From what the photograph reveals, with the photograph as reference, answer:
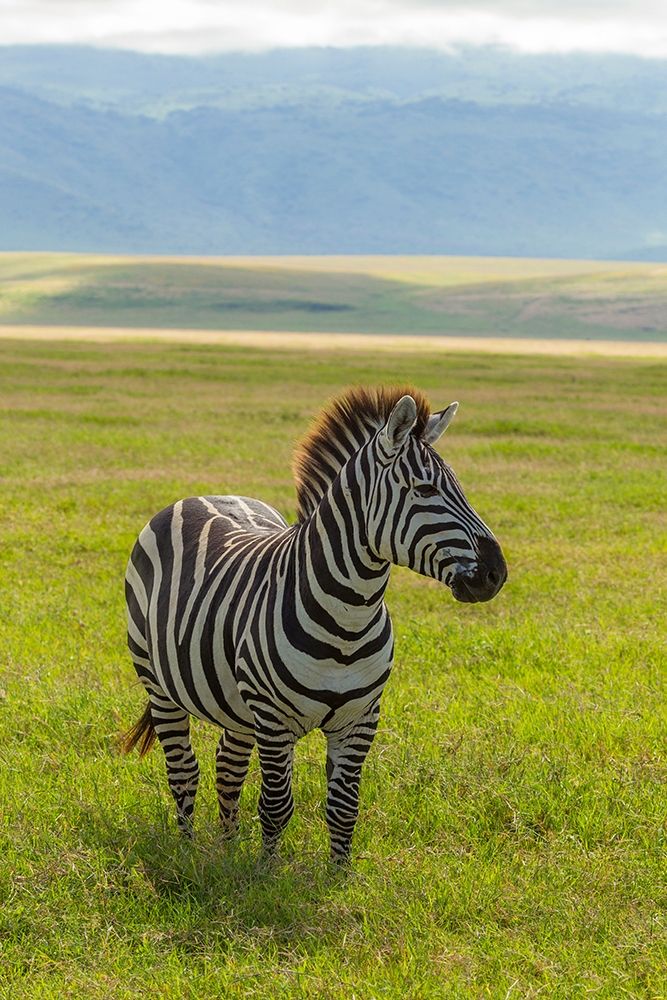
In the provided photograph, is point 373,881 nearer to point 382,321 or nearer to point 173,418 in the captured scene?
point 173,418

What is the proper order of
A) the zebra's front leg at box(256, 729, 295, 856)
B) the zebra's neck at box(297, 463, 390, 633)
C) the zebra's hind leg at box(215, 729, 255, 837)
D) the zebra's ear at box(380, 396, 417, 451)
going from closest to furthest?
the zebra's ear at box(380, 396, 417, 451), the zebra's neck at box(297, 463, 390, 633), the zebra's front leg at box(256, 729, 295, 856), the zebra's hind leg at box(215, 729, 255, 837)

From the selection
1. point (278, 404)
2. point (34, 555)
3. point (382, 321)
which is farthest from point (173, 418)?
point (382, 321)

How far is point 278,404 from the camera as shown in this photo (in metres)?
35.7

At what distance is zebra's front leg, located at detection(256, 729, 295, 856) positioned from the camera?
5754 mm

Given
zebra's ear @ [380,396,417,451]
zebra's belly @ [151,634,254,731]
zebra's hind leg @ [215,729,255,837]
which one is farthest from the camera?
zebra's hind leg @ [215,729,255,837]

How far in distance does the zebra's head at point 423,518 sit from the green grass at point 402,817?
5.25 ft

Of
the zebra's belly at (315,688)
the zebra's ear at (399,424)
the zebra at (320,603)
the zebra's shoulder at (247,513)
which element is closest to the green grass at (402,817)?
the zebra at (320,603)

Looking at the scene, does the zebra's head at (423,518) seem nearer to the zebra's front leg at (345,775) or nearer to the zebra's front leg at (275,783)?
the zebra's front leg at (345,775)

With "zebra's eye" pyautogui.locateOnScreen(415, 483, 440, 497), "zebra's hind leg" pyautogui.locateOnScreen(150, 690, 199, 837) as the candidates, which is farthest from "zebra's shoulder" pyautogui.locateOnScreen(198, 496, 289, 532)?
"zebra's eye" pyautogui.locateOnScreen(415, 483, 440, 497)

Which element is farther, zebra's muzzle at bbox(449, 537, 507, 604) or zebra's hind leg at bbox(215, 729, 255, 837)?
zebra's hind leg at bbox(215, 729, 255, 837)

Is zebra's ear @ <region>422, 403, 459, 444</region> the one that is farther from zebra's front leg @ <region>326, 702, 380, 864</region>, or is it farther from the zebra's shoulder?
the zebra's shoulder

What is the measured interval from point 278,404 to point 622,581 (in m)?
23.2

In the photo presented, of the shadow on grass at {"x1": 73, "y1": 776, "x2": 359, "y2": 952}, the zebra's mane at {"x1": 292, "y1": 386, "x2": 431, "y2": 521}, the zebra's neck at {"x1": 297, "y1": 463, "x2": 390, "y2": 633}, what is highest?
the zebra's mane at {"x1": 292, "y1": 386, "x2": 431, "y2": 521}

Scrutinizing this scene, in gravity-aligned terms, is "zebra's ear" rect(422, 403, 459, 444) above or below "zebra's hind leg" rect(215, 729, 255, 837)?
above
